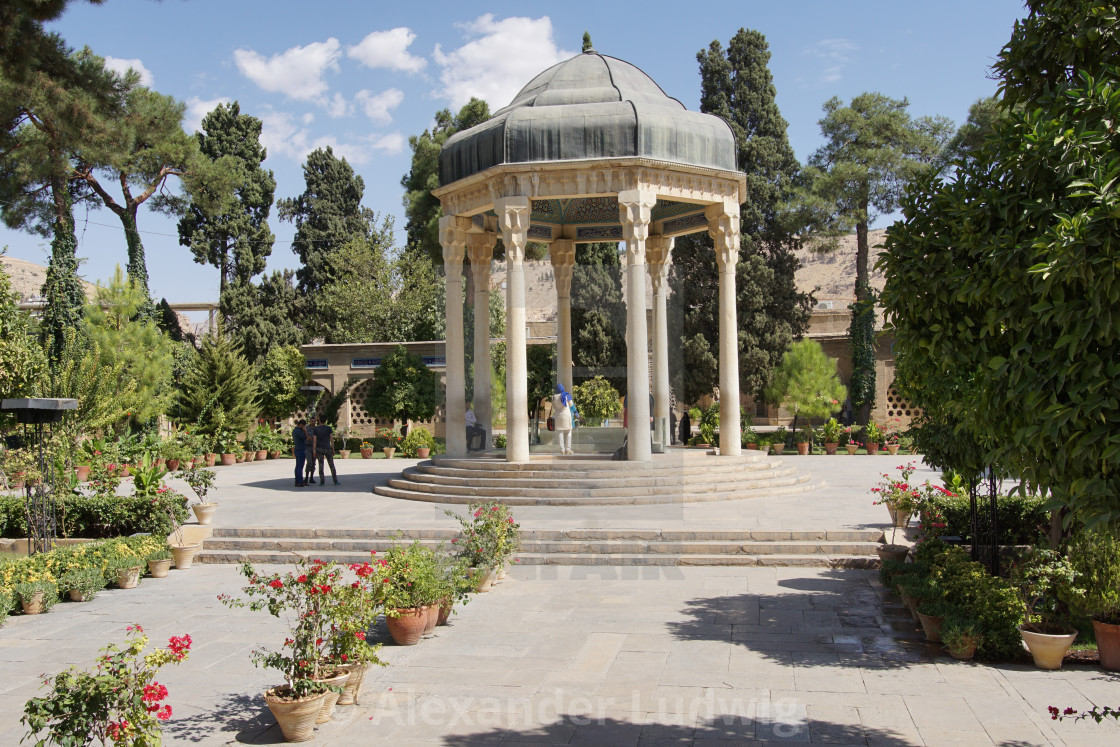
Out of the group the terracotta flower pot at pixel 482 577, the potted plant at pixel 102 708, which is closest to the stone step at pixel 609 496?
the terracotta flower pot at pixel 482 577

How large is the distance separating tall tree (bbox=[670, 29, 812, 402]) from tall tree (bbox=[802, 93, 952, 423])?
1366 millimetres

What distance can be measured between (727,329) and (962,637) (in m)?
9.67

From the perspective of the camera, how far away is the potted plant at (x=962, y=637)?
6.72m

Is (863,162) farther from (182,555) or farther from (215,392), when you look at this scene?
(182,555)

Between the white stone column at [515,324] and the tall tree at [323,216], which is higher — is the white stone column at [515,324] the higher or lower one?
the lower one

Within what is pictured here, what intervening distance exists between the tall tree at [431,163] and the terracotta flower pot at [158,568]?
67.1ft

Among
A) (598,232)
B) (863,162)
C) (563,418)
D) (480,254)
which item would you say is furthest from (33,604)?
(863,162)

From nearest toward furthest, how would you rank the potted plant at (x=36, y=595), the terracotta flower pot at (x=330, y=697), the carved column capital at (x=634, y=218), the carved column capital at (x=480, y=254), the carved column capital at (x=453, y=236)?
1. the terracotta flower pot at (x=330, y=697)
2. the potted plant at (x=36, y=595)
3. the carved column capital at (x=634, y=218)
4. the carved column capital at (x=453, y=236)
5. the carved column capital at (x=480, y=254)

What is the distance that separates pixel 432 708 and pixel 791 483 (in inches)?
425

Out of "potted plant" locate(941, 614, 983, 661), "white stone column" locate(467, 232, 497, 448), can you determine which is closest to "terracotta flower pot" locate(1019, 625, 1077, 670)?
"potted plant" locate(941, 614, 983, 661)

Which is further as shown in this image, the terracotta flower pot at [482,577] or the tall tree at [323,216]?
the tall tree at [323,216]

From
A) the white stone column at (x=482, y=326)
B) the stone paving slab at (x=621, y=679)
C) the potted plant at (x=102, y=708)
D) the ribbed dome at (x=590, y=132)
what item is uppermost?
the ribbed dome at (x=590, y=132)

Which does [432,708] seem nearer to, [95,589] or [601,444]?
[95,589]

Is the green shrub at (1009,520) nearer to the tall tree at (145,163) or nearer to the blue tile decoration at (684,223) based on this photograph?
the blue tile decoration at (684,223)
